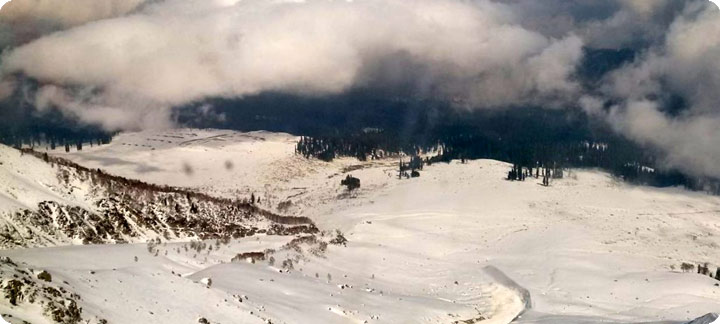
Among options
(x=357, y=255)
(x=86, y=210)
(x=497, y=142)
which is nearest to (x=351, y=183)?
(x=497, y=142)

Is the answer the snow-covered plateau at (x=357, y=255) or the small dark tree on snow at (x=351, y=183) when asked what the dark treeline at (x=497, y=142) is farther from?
the snow-covered plateau at (x=357, y=255)

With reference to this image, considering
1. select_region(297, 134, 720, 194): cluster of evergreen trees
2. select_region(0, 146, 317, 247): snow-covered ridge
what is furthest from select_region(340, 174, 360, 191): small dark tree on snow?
select_region(0, 146, 317, 247): snow-covered ridge

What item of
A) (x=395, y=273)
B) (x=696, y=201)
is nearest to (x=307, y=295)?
(x=395, y=273)

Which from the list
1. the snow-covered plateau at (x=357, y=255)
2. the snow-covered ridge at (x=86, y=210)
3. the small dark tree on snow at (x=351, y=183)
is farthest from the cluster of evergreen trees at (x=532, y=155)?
the snow-covered ridge at (x=86, y=210)

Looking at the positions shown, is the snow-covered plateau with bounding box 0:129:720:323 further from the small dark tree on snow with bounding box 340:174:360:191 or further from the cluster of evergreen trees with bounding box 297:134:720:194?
the small dark tree on snow with bounding box 340:174:360:191

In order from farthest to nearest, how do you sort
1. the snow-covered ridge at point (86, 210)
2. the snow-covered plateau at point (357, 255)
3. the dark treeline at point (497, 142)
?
the dark treeline at point (497, 142)
the snow-covered ridge at point (86, 210)
the snow-covered plateau at point (357, 255)

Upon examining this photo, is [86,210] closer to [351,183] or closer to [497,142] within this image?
[351,183]
